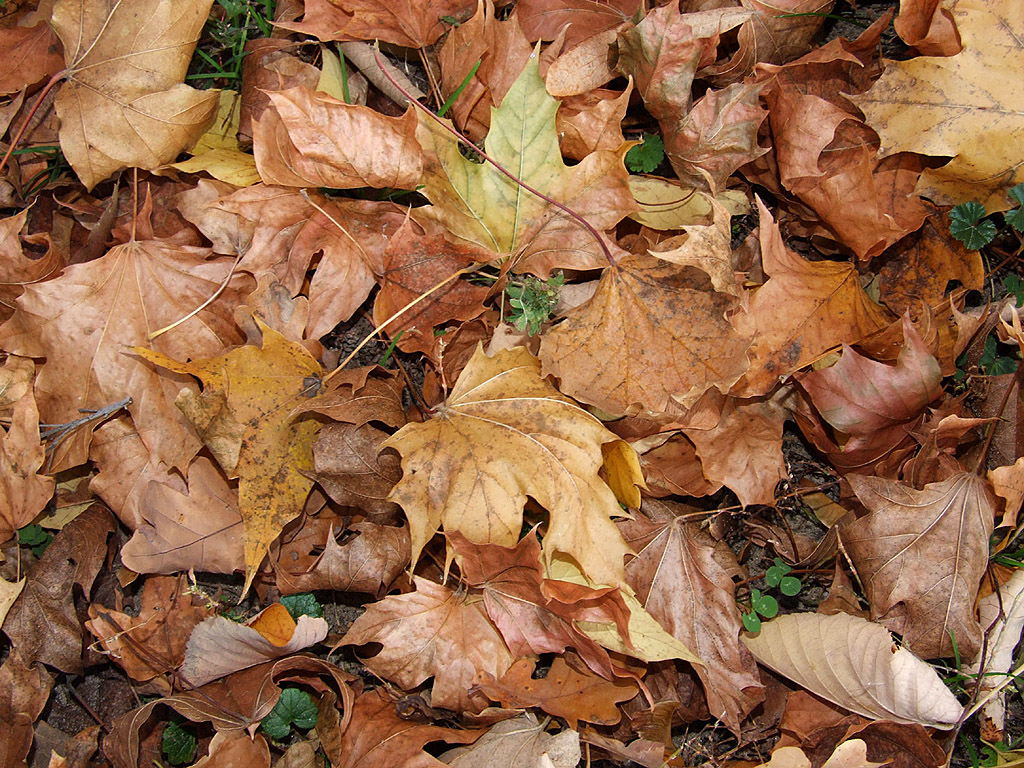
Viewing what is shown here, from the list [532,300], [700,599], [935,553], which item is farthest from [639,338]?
[935,553]

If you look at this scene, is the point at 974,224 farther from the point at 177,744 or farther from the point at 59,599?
the point at 59,599

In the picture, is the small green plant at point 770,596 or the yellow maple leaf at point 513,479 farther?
the small green plant at point 770,596

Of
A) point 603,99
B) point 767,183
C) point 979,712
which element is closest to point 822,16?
point 767,183

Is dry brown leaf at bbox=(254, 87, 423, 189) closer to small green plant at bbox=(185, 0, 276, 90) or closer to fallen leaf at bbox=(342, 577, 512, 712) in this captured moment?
small green plant at bbox=(185, 0, 276, 90)

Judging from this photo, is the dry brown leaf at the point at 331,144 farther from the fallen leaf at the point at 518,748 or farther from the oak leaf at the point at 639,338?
the fallen leaf at the point at 518,748

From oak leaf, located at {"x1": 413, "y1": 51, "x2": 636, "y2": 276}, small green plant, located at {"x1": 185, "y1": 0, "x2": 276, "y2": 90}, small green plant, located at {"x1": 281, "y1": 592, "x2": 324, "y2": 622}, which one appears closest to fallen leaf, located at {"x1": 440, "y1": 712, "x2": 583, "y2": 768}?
small green plant, located at {"x1": 281, "y1": 592, "x2": 324, "y2": 622}

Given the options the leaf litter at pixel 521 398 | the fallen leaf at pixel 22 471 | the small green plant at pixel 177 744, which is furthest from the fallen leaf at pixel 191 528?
the small green plant at pixel 177 744
